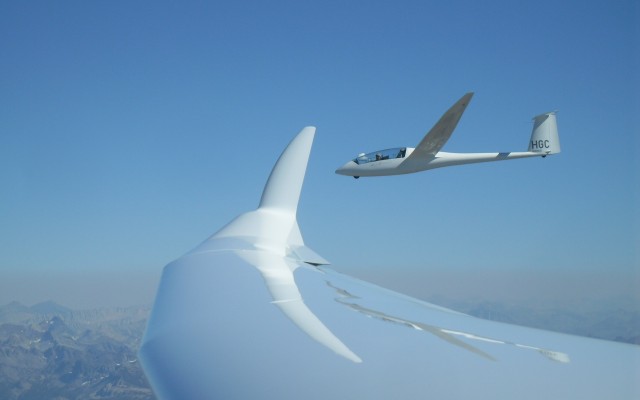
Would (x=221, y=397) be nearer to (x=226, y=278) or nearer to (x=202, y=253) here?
(x=226, y=278)

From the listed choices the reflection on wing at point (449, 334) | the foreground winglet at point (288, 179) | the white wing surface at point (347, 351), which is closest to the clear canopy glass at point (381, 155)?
the foreground winglet at point (288, 179)

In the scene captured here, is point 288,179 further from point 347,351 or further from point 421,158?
point 421,158

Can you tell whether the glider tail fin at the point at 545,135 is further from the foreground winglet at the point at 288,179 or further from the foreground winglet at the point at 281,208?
the foreground winglet at the point at 288,179

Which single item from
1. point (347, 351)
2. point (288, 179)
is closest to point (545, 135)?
point (288, 179)

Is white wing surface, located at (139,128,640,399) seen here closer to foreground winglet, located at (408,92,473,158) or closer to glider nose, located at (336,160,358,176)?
foreground winglet, located at (408,92,473,158)

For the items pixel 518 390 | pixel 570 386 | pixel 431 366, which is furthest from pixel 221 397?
pixel 570 386

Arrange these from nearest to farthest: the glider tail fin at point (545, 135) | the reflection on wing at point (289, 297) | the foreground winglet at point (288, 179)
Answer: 1. the reflection on wing at point (289, 297)
2. the foreground winglet at point (288, 179)
3. the glider tail fin at point (545, 135)
